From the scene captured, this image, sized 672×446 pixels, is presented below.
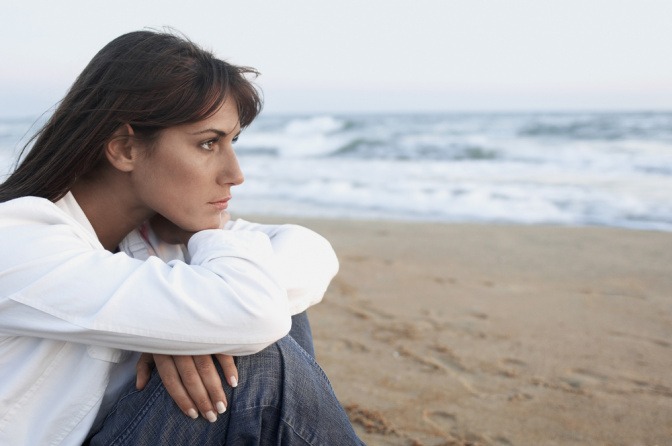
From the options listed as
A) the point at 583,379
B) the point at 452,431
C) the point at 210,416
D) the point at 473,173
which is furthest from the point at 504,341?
the point at 473,173

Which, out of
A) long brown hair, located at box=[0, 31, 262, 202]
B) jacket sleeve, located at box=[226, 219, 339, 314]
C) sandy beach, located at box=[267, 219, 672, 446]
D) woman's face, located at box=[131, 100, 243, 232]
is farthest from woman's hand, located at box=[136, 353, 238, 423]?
sandy beach, located at box=[267, 219, 672, 446]

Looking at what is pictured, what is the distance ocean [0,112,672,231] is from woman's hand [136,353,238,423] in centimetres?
162

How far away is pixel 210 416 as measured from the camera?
5.34 ft

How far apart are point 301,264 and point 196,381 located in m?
0.53

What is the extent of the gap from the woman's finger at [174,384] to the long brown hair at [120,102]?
596 mm

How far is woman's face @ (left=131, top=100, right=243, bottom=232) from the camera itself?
6.35ft

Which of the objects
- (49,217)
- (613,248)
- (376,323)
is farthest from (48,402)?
(613,248)

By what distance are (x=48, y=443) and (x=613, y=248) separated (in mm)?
5536

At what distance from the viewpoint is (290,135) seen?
81.4 ft

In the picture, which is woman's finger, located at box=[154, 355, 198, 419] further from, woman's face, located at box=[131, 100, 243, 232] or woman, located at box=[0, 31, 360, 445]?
woman's face, located at box=[131, 100, 243, 232]

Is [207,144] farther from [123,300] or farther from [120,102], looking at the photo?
[123,300]

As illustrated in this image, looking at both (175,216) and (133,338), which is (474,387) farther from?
(133,338)

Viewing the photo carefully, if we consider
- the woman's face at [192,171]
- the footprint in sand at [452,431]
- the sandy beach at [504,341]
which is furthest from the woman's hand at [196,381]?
the footprint in sand at [452,431]

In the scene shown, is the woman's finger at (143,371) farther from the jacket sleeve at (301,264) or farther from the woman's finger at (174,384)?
the jacket sleeve at (301,264)
